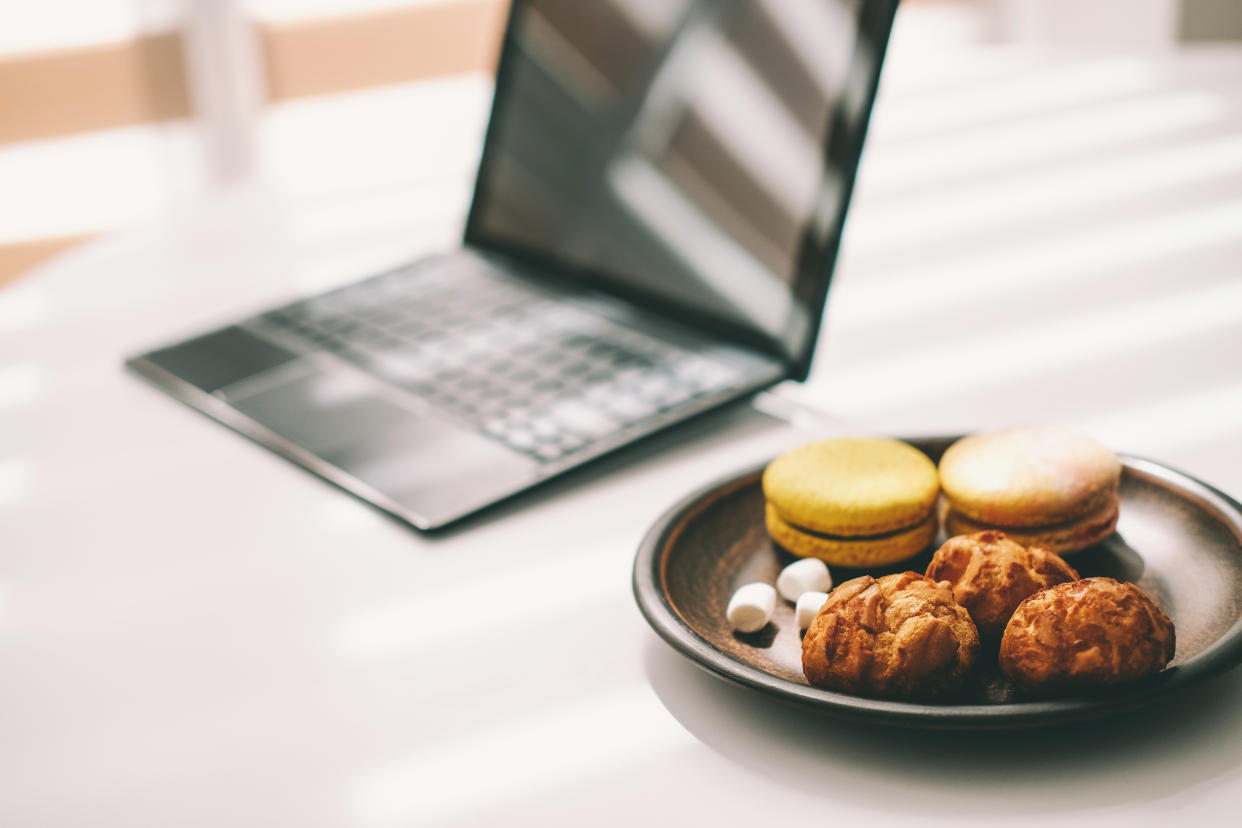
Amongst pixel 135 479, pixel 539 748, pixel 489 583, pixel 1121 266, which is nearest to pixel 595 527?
pixel 489 583

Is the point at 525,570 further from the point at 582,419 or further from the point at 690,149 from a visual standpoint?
the point at 690,149

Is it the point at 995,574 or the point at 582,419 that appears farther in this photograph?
the point at 582,419

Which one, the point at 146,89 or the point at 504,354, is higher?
the point at 504,354

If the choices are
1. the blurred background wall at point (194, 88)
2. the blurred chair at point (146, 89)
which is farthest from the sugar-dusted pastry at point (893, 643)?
the blurred chair at point (146, 89)

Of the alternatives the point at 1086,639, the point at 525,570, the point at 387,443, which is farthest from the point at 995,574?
the point at 387,443

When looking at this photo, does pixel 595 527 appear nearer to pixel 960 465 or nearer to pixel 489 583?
pixel 489 583

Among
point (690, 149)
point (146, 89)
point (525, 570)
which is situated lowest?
point (146, 89)

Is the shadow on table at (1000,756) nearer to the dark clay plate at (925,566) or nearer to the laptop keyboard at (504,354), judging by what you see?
the dark clay plate at (925,566)
